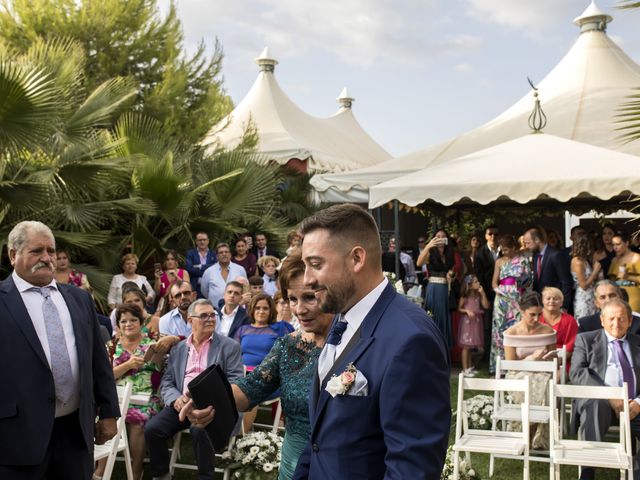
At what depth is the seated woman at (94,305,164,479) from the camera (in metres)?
5.91

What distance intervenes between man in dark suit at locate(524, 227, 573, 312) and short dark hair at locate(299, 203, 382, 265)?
784cm

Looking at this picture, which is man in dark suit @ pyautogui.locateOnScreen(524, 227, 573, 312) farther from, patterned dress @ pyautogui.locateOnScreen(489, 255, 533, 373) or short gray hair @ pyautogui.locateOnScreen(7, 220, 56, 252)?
short gray hair @ pyautogui.locateOnScreen(7, 220, 56, 252)

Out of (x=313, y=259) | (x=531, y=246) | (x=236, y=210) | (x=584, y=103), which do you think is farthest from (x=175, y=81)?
(x=313, y=259)

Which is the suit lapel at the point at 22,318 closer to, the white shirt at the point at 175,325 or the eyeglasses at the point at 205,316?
the eyeglasses at the point at 205,316

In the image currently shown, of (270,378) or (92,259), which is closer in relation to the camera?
(270,378)

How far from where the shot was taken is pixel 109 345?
6270 mm

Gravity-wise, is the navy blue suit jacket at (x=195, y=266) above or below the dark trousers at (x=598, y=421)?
above

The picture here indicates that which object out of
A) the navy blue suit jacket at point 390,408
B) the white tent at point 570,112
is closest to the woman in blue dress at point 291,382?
the navy blue suit jacket at point 390,408

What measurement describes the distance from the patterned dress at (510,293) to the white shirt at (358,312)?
7.61 m

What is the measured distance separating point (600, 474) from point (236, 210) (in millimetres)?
8285

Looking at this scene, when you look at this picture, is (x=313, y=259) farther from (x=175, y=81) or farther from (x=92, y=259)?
(x=175, y=81)

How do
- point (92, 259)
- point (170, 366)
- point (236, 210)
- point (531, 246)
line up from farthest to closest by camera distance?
point (236, 210), point (92, 259), point (531, 246), point (170, 366)

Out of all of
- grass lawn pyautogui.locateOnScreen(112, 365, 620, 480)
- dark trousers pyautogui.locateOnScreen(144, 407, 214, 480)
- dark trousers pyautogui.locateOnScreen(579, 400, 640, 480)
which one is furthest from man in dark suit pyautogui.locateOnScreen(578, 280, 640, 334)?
dark trousers pyautogui.locateOnScreen(144, 407, 214, 480)

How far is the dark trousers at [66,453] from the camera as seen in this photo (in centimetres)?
373
